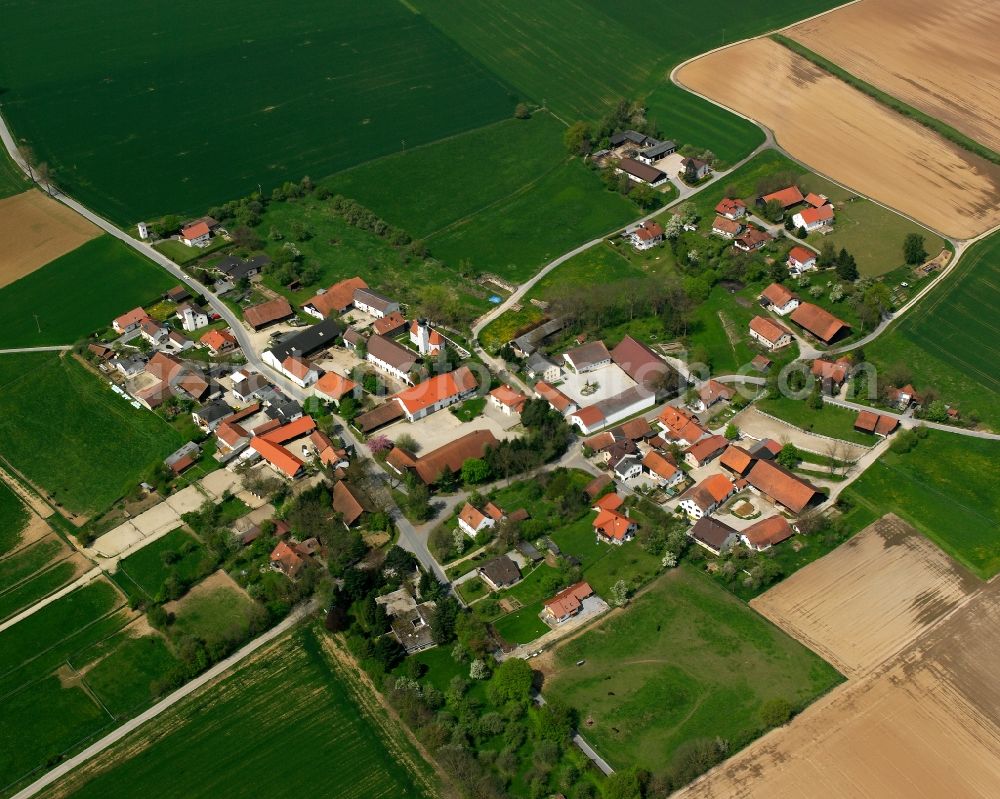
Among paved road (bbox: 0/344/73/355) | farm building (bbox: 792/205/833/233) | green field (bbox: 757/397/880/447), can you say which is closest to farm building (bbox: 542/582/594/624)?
green field (bbox: 757/397/880/447)

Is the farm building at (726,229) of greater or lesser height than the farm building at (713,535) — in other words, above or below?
above

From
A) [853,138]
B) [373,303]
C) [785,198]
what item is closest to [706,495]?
[373,303]

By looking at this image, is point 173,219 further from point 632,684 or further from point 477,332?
point 632,684

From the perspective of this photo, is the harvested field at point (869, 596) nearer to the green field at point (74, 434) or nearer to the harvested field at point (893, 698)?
the harvested field at point (893, 698)

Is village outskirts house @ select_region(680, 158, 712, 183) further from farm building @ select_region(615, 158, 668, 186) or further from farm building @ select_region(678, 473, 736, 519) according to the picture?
farm building @ select_region(678, 473, 736, 519)

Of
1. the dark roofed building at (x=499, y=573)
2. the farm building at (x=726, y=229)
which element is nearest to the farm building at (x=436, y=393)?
the dark roofed building at (x=499, y=573)

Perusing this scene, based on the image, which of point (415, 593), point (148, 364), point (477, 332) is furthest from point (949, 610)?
point (148, 364)

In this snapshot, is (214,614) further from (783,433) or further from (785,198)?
(785,198)
